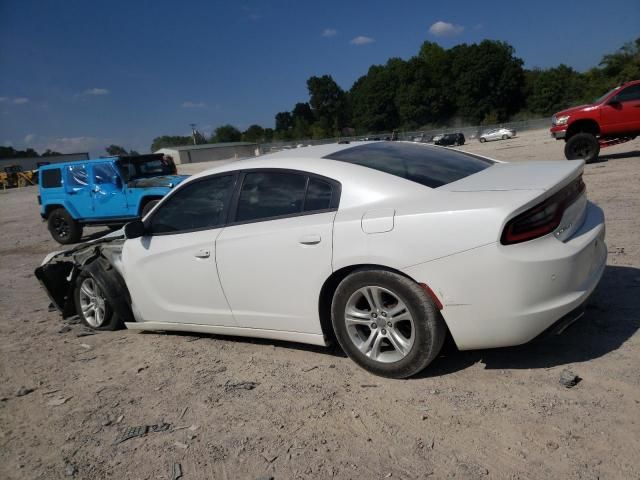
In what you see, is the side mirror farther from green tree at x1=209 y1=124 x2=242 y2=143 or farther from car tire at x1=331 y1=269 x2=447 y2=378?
green tree at x1=209 y1=124 x2=242 y2=143

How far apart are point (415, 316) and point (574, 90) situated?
77213 mm

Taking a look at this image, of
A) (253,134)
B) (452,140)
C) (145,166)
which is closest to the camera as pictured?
(145,166)

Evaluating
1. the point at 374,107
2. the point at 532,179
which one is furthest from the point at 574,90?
the point at 532,179

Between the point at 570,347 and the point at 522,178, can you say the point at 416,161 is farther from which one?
the point at 570,347

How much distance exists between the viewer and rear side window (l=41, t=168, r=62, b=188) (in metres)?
11.6

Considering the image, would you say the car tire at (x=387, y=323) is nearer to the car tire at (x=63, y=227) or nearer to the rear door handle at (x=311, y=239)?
the rear door handle at (x=311, y=239)

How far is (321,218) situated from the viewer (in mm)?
3150

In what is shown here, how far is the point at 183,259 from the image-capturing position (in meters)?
3.86

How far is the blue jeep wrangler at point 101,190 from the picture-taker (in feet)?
34.2

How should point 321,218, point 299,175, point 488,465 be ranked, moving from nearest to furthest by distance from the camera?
point 488,465 → point 321,218 → point 299,175

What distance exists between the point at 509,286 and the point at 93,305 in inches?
159

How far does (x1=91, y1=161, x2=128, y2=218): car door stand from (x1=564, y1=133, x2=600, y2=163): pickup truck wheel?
34.9 ft

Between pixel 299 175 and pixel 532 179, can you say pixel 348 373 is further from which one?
pixel 532 179

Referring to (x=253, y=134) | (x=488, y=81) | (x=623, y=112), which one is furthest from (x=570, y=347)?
(x=253, y=134)
